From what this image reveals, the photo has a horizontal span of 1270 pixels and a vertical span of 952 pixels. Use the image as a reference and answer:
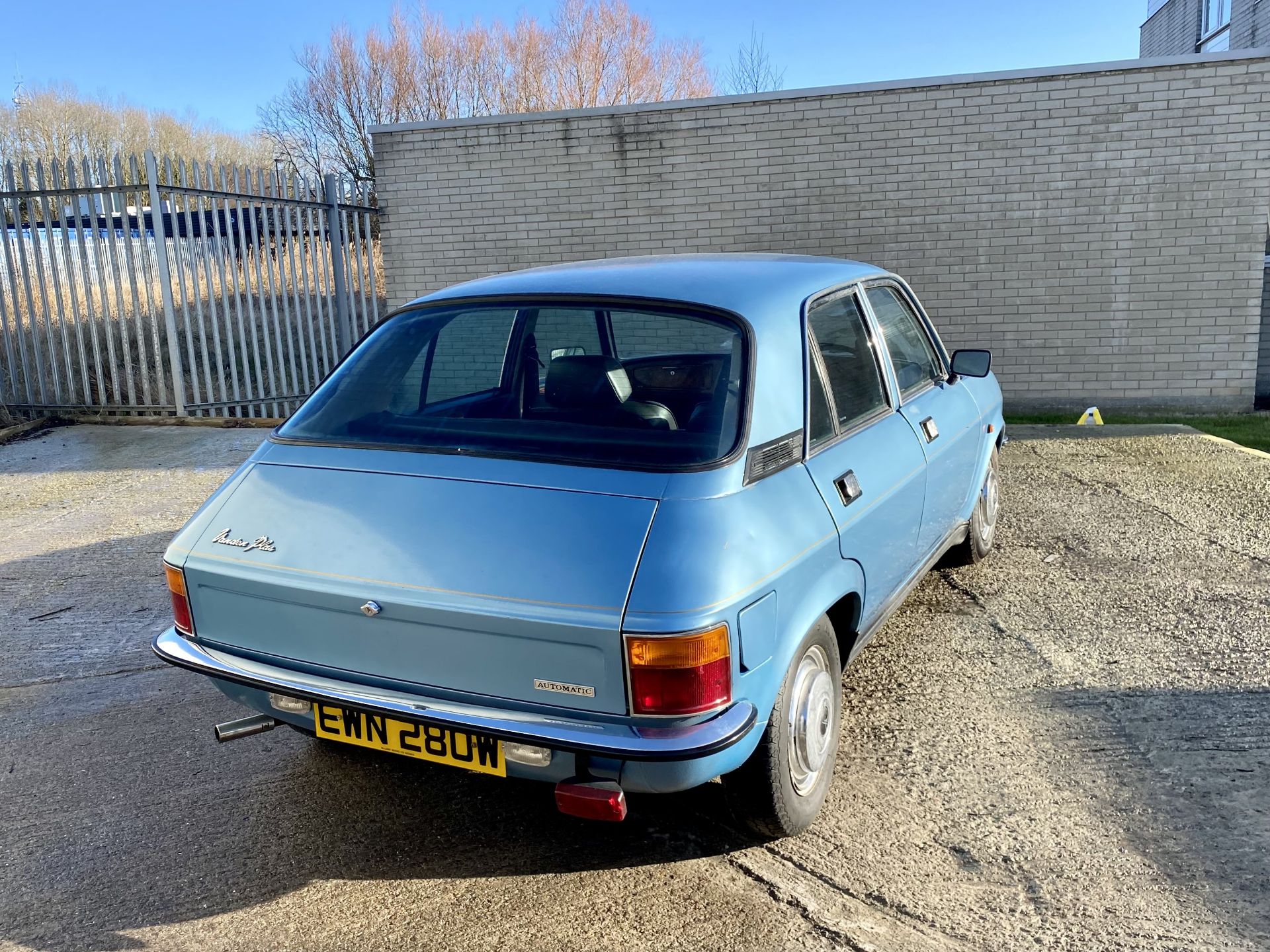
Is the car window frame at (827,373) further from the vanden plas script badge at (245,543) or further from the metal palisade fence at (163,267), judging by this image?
the metal palisade fence at (163,267)

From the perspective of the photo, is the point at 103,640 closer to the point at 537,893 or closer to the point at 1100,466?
the point at 537,893

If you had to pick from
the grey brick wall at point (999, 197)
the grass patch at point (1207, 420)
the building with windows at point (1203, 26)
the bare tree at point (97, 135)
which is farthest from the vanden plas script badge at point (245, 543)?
the bare tree at point (97, 135)

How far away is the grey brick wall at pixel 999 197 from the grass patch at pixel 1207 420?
159 mm

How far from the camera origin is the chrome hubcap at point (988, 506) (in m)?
5.15

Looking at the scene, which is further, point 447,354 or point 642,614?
point 447,354

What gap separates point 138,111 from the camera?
3488cm

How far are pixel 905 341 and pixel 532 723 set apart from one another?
262 centimetres

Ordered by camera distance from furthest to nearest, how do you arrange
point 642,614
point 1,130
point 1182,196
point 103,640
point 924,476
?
1. point 1,130
2. point 1182,196
3. point 103,640
4. point 924,476
5. point 642,614

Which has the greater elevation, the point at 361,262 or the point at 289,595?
the point at 361,262

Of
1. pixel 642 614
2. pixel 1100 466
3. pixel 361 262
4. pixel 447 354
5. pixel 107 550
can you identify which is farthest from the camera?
pixel 361 262

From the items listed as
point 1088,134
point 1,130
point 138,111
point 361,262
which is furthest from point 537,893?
point 138,111

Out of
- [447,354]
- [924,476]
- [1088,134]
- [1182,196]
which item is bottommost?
[924,476]

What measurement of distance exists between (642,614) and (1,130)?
35.7m

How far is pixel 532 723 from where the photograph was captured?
2.40 m
